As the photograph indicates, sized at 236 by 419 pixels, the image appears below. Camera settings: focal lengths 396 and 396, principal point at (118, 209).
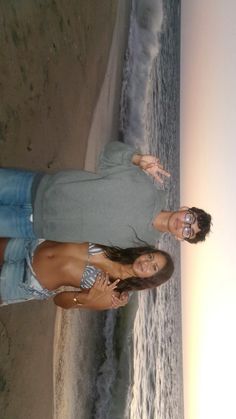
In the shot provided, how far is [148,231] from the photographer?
2355mm

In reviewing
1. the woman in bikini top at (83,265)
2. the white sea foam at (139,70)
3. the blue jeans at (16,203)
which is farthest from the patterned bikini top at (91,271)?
the white sea foam at (139,70)

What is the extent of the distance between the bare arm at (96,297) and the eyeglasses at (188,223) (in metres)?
0.55

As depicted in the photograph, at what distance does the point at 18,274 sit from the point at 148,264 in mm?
829

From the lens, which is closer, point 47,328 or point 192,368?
point 47,328

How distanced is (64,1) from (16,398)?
13.4 feet

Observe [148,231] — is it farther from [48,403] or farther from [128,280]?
[48,403]

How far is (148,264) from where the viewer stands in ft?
8.41

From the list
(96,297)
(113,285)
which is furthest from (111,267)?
(96,297)

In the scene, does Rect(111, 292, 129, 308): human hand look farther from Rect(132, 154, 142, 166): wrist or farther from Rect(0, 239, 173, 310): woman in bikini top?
Rect(132, 154, 142, 166): wrist

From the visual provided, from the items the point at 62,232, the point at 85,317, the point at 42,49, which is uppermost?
the point at 42,49

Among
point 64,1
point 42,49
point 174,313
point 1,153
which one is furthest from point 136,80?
point 174,313

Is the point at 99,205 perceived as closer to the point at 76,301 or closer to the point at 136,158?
the point at 136,158

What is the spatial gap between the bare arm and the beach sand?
826 mm

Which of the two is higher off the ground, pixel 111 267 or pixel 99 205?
pixel 99 205
